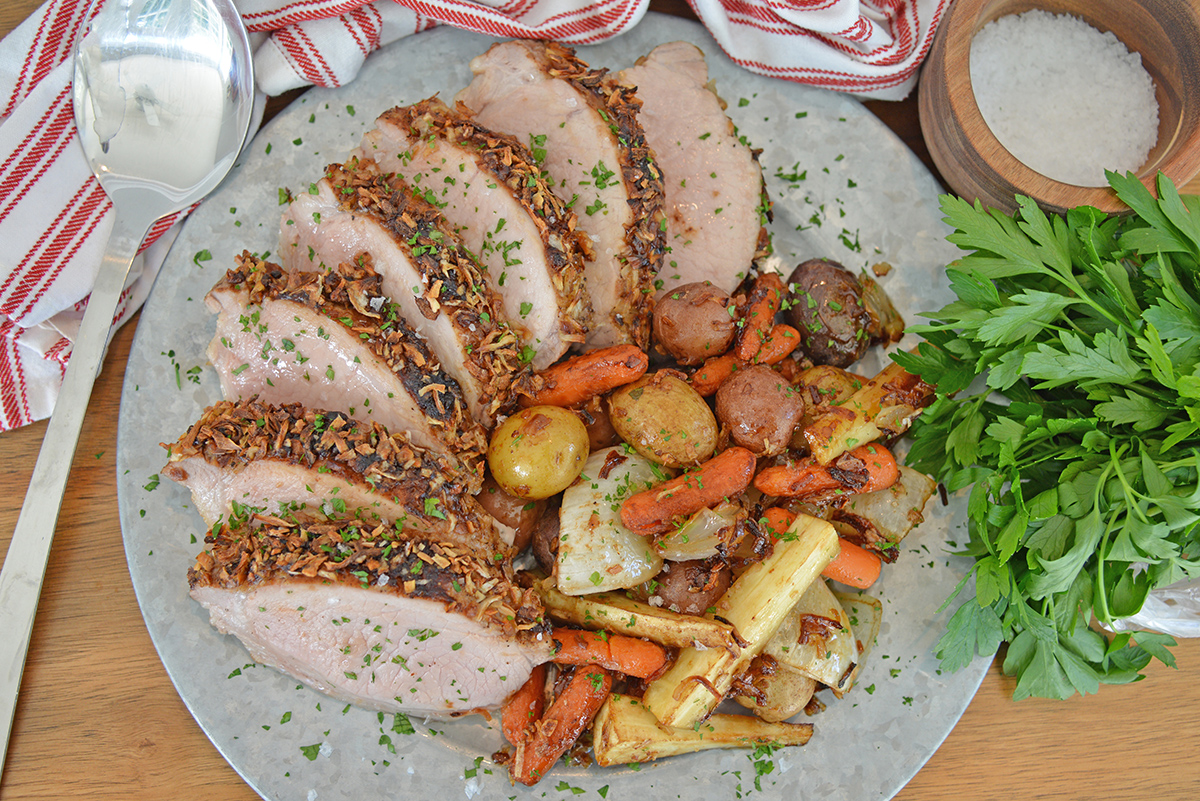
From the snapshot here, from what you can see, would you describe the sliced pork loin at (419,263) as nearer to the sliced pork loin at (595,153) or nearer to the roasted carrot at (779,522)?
the sliced pork loin at (595,153)

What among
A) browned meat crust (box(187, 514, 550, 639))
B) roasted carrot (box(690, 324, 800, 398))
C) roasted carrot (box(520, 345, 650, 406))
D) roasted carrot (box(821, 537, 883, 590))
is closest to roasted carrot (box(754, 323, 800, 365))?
roasted carrot (box(690, 324, 800, 398))

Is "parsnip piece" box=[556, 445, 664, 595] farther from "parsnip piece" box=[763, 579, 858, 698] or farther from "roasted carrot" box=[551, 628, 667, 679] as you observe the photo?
"parsnip piece" box=[763, 579, 858, 698]

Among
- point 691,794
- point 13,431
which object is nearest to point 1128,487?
point 691,794

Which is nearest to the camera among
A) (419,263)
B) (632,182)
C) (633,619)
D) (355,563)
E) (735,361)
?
(355,563)

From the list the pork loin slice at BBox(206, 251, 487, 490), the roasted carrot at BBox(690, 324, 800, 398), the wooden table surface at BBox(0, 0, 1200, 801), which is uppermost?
the pork loin slice at BBox(206, 251, 487, 490)

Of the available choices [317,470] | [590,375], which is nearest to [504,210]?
[590,375]

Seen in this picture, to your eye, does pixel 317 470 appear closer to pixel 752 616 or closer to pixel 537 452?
pixel 537 452

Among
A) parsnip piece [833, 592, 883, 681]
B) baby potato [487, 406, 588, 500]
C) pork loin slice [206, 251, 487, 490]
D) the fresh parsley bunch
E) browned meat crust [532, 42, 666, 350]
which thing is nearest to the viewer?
the fresh parsley bunch
